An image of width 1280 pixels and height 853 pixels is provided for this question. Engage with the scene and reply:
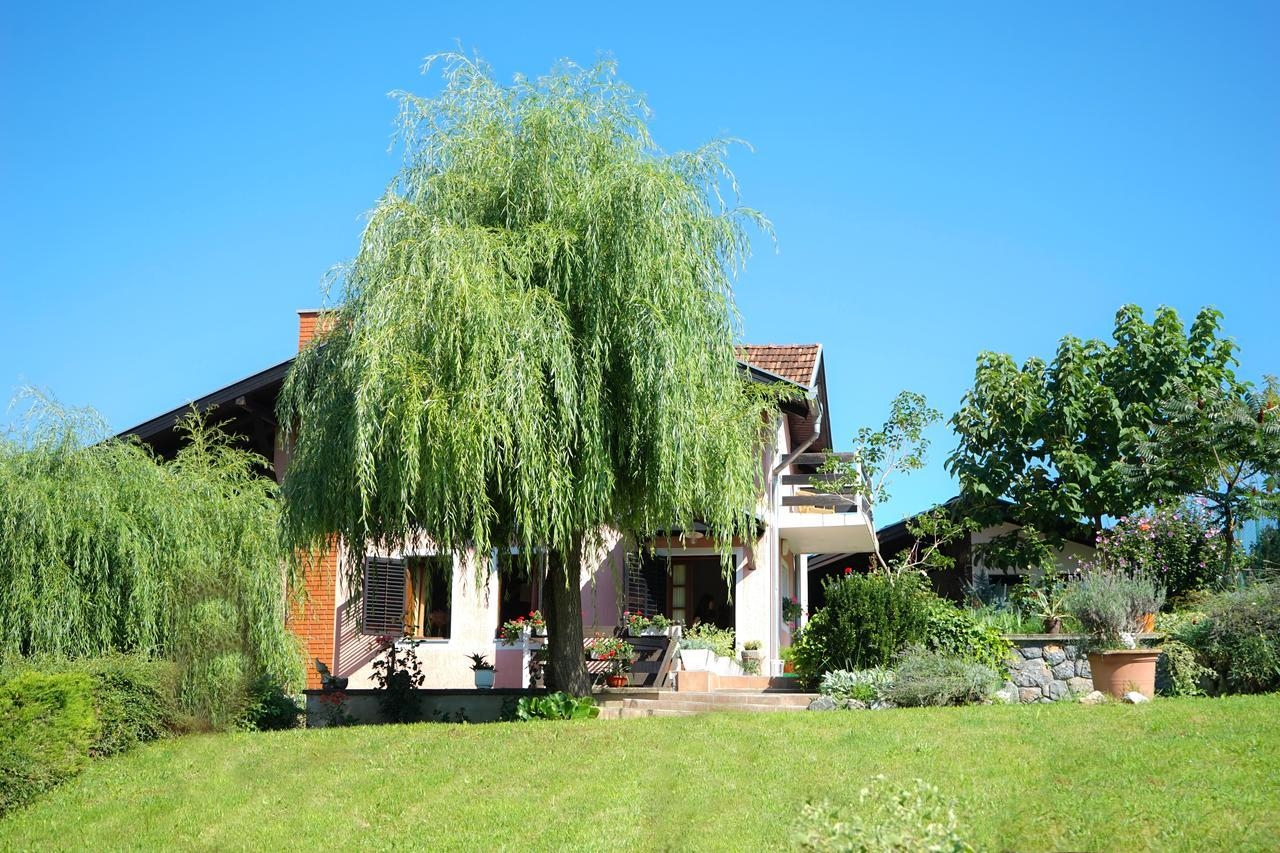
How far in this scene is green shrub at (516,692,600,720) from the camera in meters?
15.0

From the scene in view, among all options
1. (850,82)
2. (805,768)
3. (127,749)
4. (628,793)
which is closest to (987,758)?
(805,768)

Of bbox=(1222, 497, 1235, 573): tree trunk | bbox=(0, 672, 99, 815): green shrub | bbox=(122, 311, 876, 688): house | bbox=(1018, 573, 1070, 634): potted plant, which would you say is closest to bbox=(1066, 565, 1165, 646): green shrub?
bbox=(1018, 573, 1070, 634): potted plant

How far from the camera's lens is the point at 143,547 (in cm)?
1558

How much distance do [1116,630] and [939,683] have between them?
7.70ft

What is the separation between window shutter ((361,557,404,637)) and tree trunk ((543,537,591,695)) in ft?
18.0

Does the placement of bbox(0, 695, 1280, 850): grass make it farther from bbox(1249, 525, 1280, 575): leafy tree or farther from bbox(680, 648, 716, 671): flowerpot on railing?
bbox(1249, 525, 1280, 575): leafy tree

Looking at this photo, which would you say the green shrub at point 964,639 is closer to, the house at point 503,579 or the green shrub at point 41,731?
the house at point 503,579

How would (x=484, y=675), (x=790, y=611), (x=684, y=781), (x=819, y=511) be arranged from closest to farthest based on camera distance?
(x=684, y=781), (x=484, y=675), (x=819, y=511), (x=790, y=611)

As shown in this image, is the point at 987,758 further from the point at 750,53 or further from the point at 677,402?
the point at 750,53

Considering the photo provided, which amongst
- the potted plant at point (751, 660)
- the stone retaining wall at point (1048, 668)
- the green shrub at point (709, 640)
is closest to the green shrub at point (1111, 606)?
the stone retaining wall at point (1048, 668)

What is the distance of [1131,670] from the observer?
48.2 ft

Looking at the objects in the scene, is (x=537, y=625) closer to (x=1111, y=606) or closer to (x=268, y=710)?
(x=268, y=710)

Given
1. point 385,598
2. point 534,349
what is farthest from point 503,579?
point 534,349

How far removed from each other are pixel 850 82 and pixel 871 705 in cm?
764
